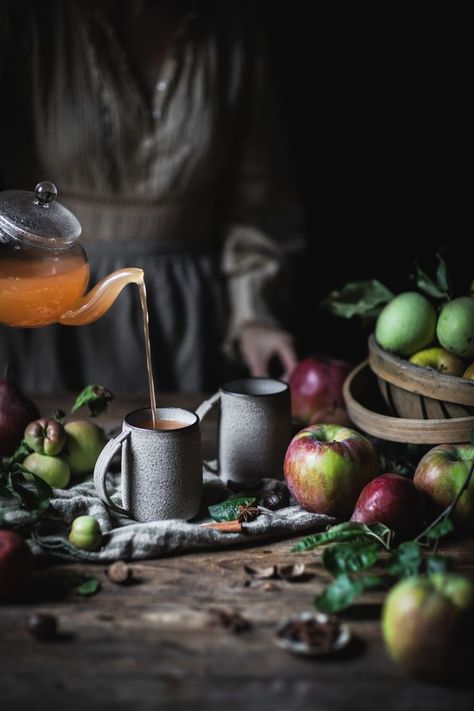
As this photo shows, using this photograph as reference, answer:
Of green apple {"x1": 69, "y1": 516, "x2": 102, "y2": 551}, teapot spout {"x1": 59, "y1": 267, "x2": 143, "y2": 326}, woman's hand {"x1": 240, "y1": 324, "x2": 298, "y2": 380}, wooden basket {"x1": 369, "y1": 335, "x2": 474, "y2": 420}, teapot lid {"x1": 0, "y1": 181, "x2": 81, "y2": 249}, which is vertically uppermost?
teapot lid {"x1": 0, "y1": 181, "x2": 81, "y2": 249}

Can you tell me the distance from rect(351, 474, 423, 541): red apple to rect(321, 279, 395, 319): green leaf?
0.55 metres

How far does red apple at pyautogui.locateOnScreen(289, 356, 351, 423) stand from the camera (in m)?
1.86

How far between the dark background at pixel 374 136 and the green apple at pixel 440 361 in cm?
136

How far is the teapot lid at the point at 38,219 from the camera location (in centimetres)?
126

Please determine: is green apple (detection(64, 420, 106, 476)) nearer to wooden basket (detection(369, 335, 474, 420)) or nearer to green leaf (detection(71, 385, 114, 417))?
green leaf (detection(71, 385, 114, 417))

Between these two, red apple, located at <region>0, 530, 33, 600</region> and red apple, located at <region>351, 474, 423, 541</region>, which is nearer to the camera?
red apple, located at <region>0, 530, 33, 600</region>

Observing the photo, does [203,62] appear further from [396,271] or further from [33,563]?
[33,563]

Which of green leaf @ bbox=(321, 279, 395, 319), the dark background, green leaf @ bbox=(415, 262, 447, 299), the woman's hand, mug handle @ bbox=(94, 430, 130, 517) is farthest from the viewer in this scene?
the dark background

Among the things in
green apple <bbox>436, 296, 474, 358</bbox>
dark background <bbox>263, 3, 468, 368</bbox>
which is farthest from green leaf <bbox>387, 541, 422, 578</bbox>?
dark background <bbox>263, 3, 468, 368</bbox>

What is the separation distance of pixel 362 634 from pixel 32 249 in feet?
2.45

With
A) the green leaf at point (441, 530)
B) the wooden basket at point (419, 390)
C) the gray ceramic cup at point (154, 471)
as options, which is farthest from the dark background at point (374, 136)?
the green leaf at point (441, 530)

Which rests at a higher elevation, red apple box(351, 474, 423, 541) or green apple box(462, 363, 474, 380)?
green apple box(462, 363, 474, 380)

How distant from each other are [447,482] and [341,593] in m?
0.34

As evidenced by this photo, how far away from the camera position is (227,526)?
131cm
